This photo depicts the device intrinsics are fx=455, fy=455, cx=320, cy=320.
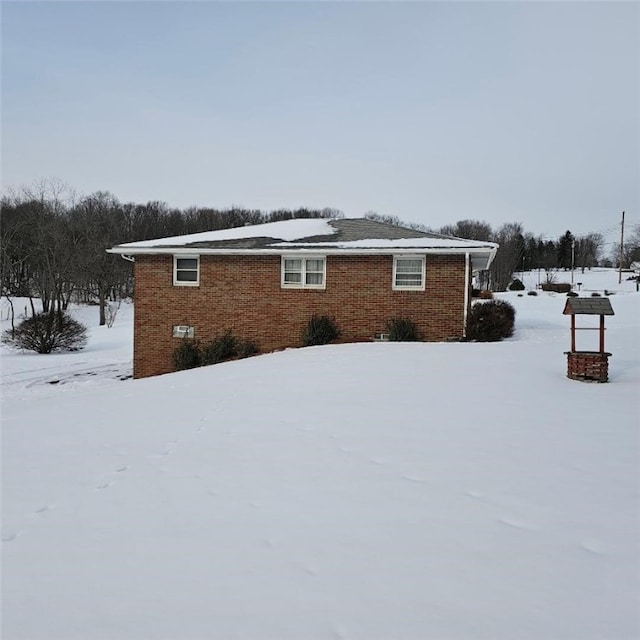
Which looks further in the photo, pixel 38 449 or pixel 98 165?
pixel 98 165

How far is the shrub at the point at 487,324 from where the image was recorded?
14.3 meters

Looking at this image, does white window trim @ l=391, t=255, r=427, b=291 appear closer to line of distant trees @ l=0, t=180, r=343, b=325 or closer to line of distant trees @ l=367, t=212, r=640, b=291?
line of distant trees @ l=0, t=180, r=343, b=325

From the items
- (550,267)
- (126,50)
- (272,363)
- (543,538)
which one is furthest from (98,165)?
(550,267)

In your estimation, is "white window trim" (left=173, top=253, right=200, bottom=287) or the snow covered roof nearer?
the snow covered roof

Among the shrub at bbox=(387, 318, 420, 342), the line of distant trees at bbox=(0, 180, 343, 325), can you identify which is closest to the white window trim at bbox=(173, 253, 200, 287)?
the shrub at bbox=(387, 318, 420, 342)

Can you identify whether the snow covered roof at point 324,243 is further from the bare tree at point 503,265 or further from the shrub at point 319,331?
the bare tree at point 503,265

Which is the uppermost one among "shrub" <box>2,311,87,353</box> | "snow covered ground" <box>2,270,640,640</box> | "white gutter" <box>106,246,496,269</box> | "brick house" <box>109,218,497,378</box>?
"white gutter" <box>106,246,496,269</box>

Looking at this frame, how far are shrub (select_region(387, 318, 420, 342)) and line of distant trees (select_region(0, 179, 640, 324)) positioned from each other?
67.0 feet

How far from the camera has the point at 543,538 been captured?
2646mm

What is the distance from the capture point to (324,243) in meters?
13.8

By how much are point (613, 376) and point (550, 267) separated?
2954 inches

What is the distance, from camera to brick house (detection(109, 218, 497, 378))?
13.3 m

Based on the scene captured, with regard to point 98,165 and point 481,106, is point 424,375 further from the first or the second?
point 98,165

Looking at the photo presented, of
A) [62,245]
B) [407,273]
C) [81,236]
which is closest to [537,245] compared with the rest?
[81,236]
